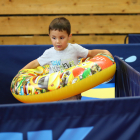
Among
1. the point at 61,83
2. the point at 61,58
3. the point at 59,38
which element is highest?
the point at 59,38

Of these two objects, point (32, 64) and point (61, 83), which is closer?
point (61, 83)

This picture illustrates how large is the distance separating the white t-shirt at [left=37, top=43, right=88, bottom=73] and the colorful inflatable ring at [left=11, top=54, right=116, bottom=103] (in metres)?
0.20

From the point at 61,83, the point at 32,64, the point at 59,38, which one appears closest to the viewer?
the point at 61,83

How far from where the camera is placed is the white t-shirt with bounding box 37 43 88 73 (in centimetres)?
123

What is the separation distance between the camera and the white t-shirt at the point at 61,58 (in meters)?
1.23

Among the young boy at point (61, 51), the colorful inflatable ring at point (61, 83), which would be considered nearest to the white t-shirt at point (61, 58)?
the young boy at point (61, 51)

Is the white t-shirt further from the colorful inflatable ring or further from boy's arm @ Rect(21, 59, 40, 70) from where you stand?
the colorful inflatable ring

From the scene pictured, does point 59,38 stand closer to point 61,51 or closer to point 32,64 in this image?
point 61,51

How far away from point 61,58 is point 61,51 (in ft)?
0.18

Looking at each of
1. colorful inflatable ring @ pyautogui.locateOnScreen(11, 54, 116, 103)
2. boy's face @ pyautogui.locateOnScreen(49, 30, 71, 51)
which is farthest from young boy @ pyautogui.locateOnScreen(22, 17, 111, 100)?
colorful inflatable ring @ pyautogui.locateOnScreen(11, 54, 116, 103)

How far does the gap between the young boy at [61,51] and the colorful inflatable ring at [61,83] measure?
0.51 feet

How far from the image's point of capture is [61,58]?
48.5 inches

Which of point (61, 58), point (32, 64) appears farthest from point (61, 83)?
point (32, 64)

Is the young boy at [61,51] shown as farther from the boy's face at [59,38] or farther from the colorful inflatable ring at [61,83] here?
the colorful inflatable ring at [61,83]
